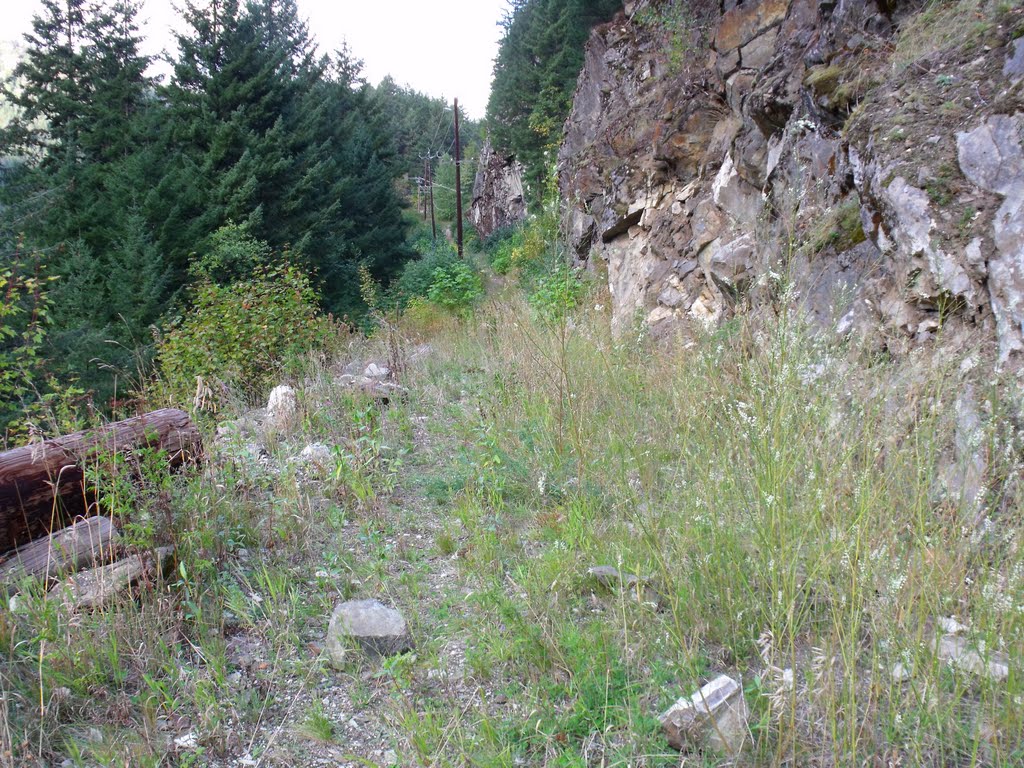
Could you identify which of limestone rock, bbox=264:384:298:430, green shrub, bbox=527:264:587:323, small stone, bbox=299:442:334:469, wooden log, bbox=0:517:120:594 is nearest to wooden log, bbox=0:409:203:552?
wooden log, bbox=0:517:120:594

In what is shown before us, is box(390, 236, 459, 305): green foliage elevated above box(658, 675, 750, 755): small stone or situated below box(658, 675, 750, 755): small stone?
above

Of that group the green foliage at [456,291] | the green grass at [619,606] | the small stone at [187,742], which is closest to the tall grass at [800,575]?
the green grass at [619,606]

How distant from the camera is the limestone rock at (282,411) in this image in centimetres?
526

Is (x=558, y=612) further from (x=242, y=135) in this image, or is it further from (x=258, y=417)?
(x=242, y=135)

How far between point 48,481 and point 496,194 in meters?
37.5

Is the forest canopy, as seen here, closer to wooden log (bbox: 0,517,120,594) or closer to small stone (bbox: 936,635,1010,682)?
wooden log (bbox: 0,517,120,594)

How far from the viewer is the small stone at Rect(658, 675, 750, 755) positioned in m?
1.78

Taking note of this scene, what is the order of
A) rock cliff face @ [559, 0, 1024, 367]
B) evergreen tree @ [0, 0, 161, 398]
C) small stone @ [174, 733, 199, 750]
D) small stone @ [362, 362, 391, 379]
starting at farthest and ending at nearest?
evergreen tree @ [0, 0, 161, 398] < small stone @ [362, 362, 391, 379] < rock cliff face @ [559, 0, 1024, 367] < small stone @ [174, 733, 199, 750]

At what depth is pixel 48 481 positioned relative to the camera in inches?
125

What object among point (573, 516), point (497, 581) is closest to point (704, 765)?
point (497, 581)

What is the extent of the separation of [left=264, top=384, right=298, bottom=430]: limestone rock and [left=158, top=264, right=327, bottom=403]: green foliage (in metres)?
2.09

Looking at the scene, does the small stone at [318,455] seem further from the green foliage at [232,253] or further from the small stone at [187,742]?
the green foliage at [232,253]

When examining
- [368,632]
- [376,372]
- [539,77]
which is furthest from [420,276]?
[368,632]

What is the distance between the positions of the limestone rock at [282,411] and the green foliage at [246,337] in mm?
2091
